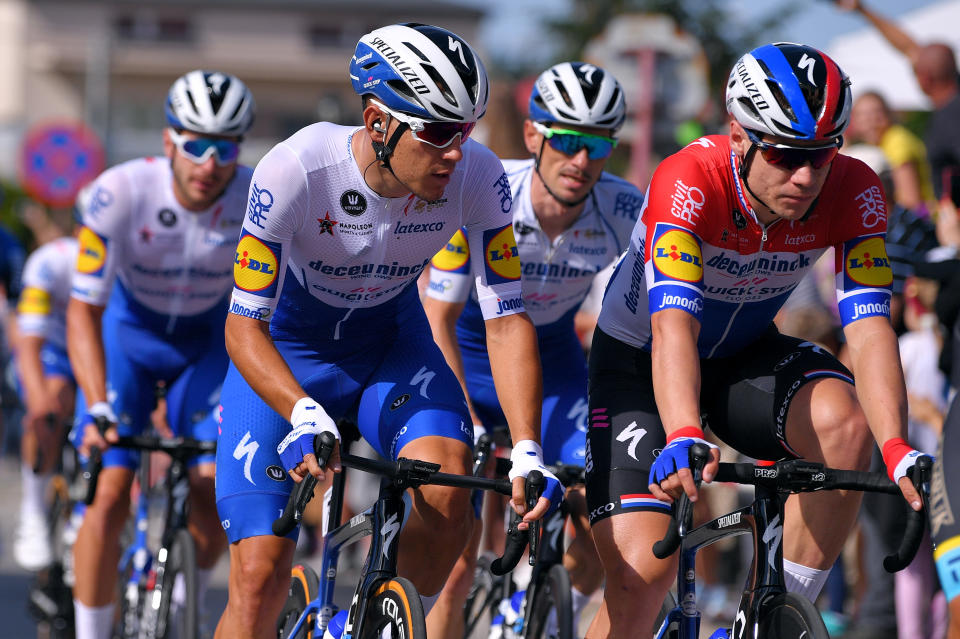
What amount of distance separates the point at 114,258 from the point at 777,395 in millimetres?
3542

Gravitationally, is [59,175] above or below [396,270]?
above

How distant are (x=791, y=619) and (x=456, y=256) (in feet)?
8.18

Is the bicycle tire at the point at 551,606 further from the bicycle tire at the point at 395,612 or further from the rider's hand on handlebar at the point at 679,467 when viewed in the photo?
the rider's hand on handlebar at the point at 679,467

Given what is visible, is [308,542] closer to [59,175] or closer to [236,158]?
[236,158]

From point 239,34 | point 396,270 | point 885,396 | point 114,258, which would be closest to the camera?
point 885,396

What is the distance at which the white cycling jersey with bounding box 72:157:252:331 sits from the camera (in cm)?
664

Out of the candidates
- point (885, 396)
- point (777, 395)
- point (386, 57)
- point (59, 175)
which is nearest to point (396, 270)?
point (386, 57)

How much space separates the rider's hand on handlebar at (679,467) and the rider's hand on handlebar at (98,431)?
9.30 ft

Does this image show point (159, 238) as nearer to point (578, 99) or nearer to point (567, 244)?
point (567, 244)

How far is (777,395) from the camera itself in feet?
14.8

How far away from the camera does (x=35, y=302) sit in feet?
29.5

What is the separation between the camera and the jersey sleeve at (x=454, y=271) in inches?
230

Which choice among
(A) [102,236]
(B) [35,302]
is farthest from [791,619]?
(B) [35,302]

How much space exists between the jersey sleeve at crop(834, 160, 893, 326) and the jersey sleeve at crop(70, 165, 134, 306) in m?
3.62
